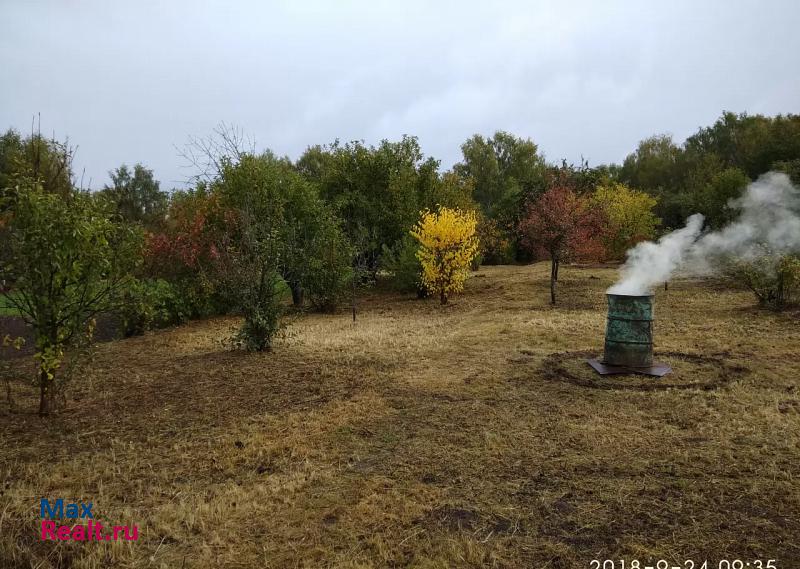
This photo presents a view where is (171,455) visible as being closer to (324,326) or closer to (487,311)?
(324,326)

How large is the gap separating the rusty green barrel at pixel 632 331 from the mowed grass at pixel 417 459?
50cm

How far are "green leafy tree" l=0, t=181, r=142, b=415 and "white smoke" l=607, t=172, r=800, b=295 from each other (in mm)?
7038

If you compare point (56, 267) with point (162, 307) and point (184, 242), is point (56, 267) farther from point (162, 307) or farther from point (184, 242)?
point (184, 242)

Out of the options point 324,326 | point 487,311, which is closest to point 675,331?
point 487,311

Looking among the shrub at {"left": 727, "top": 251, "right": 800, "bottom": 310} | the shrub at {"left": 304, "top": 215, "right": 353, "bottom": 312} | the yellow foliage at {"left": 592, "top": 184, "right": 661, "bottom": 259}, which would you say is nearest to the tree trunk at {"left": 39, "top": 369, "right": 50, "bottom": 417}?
the shrub at {"left": 304, "top": 215, "right": 353, "bottom": 312}

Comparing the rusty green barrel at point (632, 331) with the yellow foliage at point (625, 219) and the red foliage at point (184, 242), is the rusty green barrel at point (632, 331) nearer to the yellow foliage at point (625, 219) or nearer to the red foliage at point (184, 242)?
the red foliage at point (184, 242)

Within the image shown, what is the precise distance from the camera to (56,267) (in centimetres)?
538

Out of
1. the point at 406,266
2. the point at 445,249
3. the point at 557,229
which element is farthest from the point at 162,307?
the point at 557,229

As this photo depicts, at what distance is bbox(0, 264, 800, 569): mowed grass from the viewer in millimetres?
3295

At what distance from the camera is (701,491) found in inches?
154

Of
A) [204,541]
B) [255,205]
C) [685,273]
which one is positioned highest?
[255,205]

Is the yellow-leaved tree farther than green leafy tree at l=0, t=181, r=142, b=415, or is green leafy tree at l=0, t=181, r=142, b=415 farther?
the yellow-leaved tree

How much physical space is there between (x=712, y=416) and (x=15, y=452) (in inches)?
272

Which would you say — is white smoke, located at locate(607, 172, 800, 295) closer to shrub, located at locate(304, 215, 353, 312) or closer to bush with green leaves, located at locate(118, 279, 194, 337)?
→ shrub, located at locate(304, 215, 353, 312)
